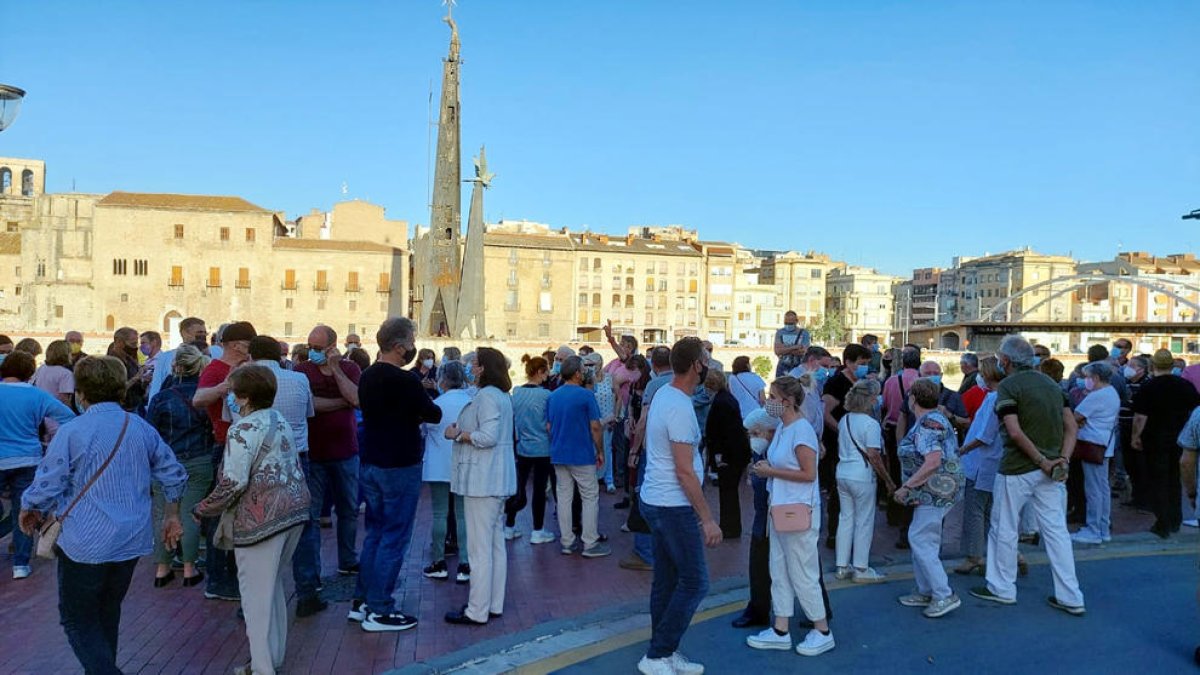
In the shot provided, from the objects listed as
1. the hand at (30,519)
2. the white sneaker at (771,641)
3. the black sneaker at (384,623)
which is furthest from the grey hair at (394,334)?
the white sneaker at (771,641)

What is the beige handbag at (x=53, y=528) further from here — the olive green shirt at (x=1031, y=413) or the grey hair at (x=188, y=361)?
the olive green shirt at (x=1031, y=413)

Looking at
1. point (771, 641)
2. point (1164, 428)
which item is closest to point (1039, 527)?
point (771, 641)

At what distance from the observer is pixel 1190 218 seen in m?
16.8

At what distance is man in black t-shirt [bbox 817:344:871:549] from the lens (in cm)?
837

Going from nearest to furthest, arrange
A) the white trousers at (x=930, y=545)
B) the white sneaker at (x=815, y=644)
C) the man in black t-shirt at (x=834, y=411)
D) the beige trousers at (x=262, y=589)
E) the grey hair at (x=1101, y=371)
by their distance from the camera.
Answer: the beige trousers at (x=262, y=589)
the white sneaker at (x=815, y=644)
the white trousers at (x=930, y=545)
the man in black t-shirt at (x=834, y=411)
the grey hair at (x=1101, y=371)

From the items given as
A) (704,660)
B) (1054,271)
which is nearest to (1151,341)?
(1054,271)

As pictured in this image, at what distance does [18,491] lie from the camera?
7129mm

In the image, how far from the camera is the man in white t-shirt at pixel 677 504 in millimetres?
4922

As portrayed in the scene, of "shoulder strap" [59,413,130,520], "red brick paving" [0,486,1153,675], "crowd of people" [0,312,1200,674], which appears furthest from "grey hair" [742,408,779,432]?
"shoulder strap" [59,413,130,520]

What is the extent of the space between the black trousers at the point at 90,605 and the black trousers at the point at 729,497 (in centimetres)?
562

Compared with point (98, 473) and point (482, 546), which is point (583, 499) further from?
point (98, 473)

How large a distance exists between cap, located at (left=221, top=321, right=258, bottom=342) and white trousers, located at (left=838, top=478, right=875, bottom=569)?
4637 millimetres

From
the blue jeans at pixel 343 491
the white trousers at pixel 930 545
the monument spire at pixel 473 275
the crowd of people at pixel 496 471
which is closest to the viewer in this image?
the crowd of people at pixel 496 471

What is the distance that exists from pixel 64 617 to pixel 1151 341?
114 meters
